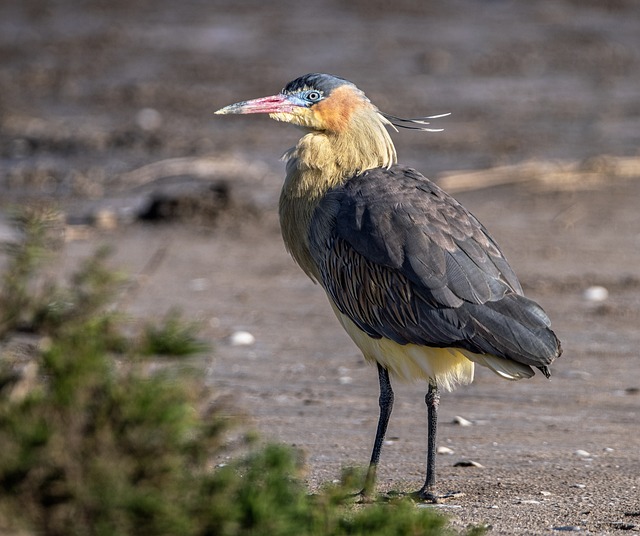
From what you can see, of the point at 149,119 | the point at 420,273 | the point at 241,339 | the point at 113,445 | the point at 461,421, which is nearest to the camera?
the point at 113,445

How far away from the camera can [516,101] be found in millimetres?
18078

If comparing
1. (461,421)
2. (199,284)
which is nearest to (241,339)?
(199,284)

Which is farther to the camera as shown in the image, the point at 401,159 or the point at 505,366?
the point at 401,159

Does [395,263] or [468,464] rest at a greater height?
[395,263]

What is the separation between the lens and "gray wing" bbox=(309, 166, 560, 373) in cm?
594

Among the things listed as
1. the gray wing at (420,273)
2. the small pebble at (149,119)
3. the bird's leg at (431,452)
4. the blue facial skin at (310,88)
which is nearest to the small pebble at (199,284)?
the blue facial skin at (310,88)

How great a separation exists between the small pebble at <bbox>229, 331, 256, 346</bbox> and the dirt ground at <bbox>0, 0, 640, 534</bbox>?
5cm

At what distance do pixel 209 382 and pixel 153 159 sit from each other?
309 inches

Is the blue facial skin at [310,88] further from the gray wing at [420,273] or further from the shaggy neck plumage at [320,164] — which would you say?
the gray wing at [420,273]

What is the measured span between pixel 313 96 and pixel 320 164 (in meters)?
0.41

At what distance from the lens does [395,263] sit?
A: 6195mm

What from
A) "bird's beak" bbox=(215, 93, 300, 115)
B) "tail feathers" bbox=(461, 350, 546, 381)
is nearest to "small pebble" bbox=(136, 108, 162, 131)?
"bird's beak" bbox=(215, 93, 300, 115)

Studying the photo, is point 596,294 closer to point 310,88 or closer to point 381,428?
point 310,88

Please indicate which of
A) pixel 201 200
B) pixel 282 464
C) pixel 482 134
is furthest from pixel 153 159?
pixel 282 464
